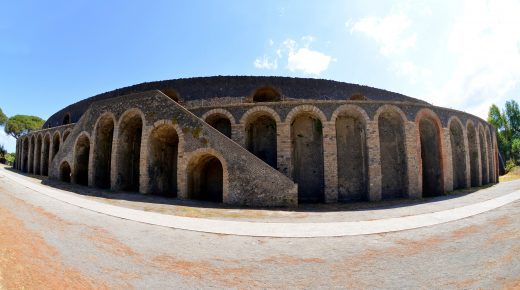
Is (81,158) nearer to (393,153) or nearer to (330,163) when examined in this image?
(330,163)

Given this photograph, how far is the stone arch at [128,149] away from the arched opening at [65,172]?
4.77m

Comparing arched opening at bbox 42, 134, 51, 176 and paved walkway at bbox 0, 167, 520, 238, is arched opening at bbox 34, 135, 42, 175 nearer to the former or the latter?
arched opening at bbox 42, 134, 51, 176

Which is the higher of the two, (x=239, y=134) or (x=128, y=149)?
(x=239, y=134)

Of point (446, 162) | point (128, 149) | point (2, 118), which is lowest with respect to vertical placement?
point (446, 162)

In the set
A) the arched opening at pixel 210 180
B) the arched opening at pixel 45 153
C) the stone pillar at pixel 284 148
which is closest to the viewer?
the stone pillar at pixel 284 148

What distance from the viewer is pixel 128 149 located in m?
14.7

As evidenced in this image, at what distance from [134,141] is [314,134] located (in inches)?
447

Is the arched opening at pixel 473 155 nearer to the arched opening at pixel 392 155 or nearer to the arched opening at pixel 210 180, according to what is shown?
the arched opening at pixel 392 155

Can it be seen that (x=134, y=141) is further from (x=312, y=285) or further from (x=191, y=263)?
(x=312, y=285)

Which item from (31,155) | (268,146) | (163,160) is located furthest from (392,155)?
(31,155)

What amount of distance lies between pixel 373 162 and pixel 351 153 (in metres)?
1.50

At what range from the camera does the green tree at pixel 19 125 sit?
4228 centimetres

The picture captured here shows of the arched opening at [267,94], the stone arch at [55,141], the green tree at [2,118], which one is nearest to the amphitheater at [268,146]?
the arched opening at [267,94]

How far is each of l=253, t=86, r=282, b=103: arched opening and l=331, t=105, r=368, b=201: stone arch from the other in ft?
16.1
